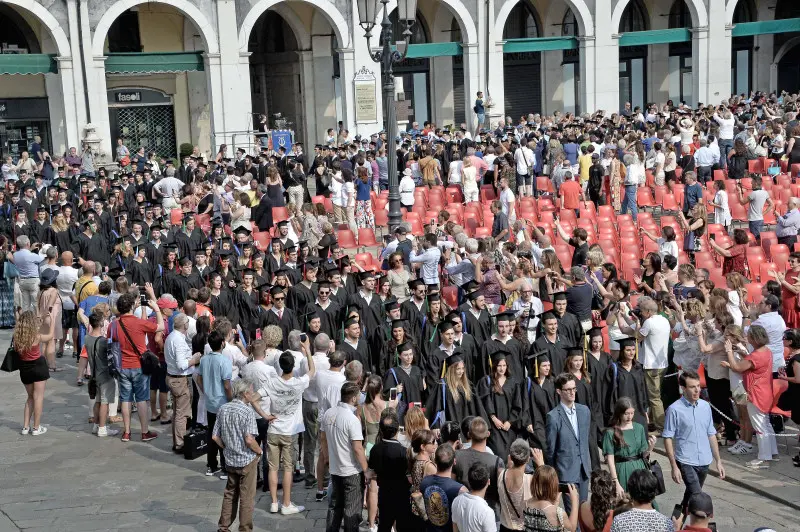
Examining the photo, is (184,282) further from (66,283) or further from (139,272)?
(66,283)

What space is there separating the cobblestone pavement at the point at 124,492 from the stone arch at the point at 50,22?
17.9 m

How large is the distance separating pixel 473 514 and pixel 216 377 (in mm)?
4476

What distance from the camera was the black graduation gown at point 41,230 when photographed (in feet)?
64.1

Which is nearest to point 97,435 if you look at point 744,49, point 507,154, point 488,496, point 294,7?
point 488,496

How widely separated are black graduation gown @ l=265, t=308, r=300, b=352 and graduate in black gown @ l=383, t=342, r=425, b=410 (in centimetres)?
306

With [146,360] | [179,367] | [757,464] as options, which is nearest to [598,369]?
[757,464]

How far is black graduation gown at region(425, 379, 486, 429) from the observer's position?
10156mm

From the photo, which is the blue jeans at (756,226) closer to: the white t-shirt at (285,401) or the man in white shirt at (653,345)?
the man in white shirt at (653,345)

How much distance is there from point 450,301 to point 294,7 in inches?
876

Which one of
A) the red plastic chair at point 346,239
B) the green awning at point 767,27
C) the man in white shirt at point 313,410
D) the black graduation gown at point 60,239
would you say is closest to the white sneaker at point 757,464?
the man in white shirt at point 313,410

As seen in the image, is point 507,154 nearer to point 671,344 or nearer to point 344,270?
point 344,270

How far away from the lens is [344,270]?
15.9 m

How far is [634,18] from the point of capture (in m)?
42.6

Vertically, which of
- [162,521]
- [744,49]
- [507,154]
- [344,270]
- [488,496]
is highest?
[744,49]
